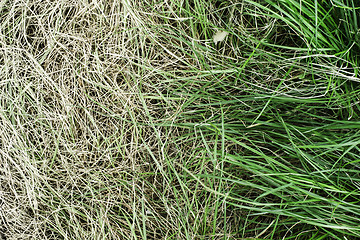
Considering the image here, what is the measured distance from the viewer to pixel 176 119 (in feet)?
3.40

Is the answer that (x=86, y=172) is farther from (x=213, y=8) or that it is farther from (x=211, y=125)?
(x=213, y=8)

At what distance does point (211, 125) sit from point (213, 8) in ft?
1.37

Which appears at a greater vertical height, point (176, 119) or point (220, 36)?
point (220, 36)

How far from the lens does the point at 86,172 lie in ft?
3.53

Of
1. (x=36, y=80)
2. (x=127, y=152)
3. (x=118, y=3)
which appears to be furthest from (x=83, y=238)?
(x=118, y=3)

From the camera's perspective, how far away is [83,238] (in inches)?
42.4

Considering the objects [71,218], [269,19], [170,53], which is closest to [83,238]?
[71,218]

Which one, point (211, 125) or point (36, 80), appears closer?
point (211, 125)

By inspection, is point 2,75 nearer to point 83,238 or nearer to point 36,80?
point 36,80

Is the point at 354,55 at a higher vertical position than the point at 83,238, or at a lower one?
higher

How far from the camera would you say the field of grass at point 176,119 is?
3.06ft

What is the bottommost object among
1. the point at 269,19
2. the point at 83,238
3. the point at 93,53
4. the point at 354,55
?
the point at 83,238

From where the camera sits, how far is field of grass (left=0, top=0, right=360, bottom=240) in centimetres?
93

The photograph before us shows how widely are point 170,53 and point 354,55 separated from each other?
→ 58 cm
